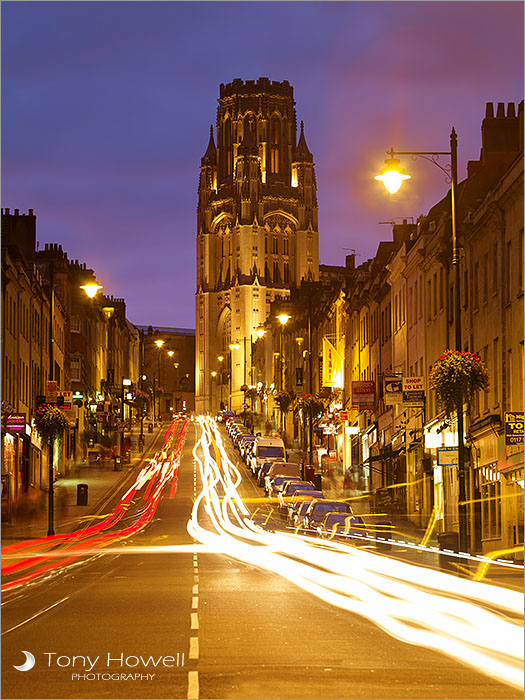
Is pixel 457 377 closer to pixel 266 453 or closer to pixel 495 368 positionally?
pixel 495 368

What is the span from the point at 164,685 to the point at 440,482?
116ft

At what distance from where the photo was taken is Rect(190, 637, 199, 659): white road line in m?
13.3

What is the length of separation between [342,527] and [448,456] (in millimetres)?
7764

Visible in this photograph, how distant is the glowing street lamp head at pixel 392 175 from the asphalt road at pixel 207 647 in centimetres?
818

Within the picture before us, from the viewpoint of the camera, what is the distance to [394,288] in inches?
2368

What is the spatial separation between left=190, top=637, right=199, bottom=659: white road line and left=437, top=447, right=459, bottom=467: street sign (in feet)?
49.7

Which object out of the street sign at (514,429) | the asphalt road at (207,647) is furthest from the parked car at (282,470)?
the asphalt road at (207,647)

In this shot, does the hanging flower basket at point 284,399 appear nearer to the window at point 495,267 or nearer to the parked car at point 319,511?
the parked car at point 319,511

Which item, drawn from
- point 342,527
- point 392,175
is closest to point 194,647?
point 392,175

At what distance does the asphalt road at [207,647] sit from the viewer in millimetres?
11258

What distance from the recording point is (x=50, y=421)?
4431 cm

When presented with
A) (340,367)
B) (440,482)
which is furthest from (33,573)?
(340,367)

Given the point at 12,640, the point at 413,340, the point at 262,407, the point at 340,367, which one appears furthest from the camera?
the point at 262,407

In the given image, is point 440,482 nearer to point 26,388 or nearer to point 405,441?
point 405,441
